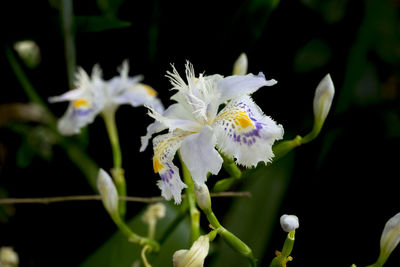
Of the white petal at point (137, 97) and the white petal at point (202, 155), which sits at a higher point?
the white petal at point (202, 155)

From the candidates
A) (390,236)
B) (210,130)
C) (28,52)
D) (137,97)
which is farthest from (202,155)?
(28,52)

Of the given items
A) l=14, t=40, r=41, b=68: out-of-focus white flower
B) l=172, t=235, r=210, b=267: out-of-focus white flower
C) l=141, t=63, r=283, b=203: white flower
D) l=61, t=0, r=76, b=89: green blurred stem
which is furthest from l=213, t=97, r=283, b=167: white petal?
l=14, t=40, r=41, b=68: out-of-focus white flower

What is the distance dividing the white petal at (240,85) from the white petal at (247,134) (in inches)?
0.6

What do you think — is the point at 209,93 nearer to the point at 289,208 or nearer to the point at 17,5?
the point at 289,208

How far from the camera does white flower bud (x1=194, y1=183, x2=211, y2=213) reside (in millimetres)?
585

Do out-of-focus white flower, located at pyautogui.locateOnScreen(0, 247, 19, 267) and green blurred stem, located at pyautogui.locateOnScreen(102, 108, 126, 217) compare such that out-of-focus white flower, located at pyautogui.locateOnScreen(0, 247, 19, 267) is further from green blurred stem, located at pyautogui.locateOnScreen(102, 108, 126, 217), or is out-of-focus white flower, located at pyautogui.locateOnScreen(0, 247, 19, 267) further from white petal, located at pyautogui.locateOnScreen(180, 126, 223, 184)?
white petal, located at pyautogui.locateOnScreen(180, 126, 223, 184)

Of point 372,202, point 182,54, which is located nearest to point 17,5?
point 182,54

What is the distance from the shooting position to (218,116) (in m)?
0.63

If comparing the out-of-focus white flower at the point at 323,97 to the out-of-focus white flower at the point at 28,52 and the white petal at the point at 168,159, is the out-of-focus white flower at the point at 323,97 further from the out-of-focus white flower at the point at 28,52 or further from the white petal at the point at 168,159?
the out-of-focus white flower at the point at 28,52

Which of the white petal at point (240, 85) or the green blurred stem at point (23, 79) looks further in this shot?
the green blurred stem at point (23, 79)

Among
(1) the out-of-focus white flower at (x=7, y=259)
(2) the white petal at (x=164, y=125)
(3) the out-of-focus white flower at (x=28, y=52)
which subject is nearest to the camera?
(2) the white petal at (x=164, y=125)

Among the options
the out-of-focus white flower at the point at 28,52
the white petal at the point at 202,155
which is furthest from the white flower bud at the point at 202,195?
the out-of-focus white flower at the point at 28,52

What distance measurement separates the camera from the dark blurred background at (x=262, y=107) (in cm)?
94

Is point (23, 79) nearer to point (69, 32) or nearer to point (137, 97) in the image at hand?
point (69, 32)
